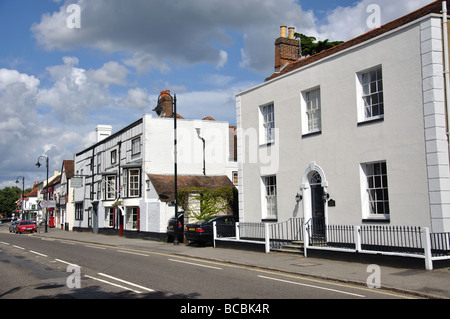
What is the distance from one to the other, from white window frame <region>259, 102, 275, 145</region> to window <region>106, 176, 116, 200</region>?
19.0 m

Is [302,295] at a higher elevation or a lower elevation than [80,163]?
lower

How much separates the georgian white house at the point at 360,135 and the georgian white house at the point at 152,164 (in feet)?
33.0

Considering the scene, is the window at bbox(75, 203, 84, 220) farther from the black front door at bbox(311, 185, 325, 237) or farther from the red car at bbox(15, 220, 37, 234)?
the black front door at bbox(311, 185, 325, 237)

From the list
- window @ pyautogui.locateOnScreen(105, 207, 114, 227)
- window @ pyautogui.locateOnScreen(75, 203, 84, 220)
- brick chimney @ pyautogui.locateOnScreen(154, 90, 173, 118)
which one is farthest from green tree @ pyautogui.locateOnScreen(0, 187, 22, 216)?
brick chimney @ pyautogui.locateOnScreen(154, 90, 173, 118)

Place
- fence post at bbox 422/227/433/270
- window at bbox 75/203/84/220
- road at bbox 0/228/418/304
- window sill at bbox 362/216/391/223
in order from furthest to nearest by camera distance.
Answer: window at bbox 75/203/84/220 → window sill at bbox 362/216/391/223 → fence post at bbox 422/227/433/270 → road at bbox 0/228/418/304

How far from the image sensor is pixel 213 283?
10.6 metres

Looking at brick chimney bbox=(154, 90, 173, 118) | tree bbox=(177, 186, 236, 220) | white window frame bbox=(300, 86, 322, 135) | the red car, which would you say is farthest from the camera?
the red car

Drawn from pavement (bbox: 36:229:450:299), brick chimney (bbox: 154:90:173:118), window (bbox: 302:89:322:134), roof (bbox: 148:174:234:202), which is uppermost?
brick chimney (bbox: 154:90:173:118)

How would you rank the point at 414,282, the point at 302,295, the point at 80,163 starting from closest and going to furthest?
the point at 302,295 < the point at 414,282 < the point at 80,163

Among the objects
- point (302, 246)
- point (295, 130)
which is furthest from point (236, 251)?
point (295, 130)

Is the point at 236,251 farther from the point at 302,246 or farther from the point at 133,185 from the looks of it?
the point at 133,185

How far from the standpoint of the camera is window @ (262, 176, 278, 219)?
19.3m
